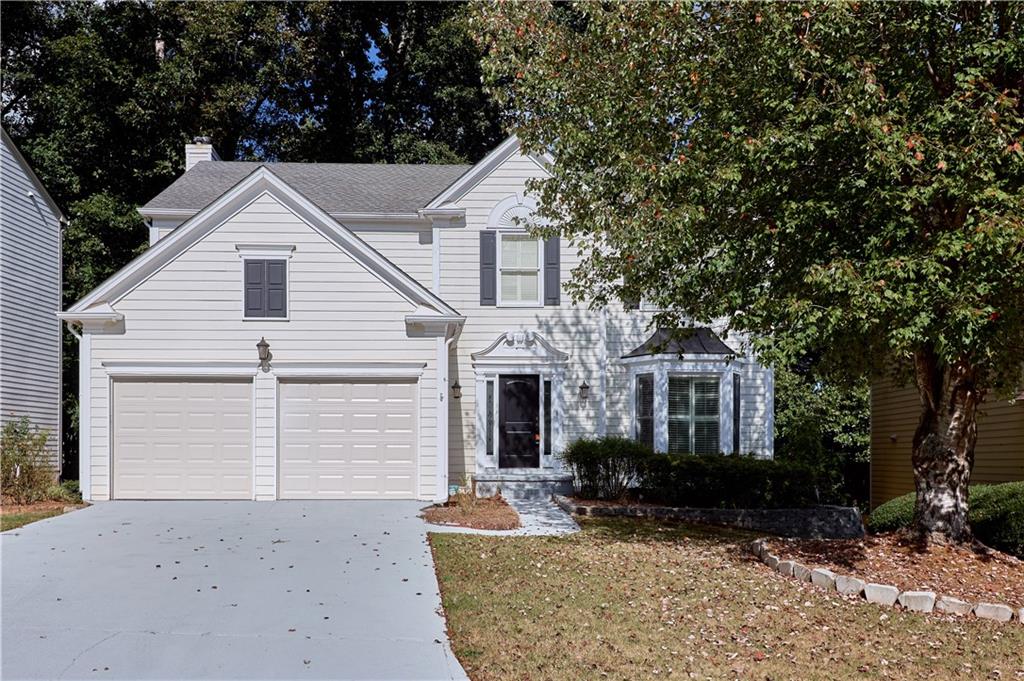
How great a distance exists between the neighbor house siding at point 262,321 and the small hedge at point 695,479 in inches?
123

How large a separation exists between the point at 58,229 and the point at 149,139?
6241 millimetres

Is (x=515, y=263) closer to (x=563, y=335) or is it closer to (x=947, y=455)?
(x=563, y=335)

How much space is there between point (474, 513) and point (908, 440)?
31.5 ft

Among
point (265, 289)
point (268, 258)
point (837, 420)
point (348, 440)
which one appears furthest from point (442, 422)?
point (837, 420)

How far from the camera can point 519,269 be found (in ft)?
56.9

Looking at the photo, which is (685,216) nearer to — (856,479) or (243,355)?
(243,355)

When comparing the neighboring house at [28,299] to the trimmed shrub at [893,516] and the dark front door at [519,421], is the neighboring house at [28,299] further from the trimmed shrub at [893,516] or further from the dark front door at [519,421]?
the trimmed shrub at [893,516]

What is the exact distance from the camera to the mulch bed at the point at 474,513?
12.6 meters

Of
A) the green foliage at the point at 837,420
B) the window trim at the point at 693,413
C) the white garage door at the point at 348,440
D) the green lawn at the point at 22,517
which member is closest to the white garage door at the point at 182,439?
the white garage door at the point at 348,440

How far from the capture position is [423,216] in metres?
17.5

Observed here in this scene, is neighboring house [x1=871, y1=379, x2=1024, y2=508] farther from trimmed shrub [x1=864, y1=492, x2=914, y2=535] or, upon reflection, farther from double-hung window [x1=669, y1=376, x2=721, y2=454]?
double-hung window [x1=669, y1=376, x2=721, y2=454]

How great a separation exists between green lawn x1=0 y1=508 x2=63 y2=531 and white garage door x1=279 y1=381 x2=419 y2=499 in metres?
3.47

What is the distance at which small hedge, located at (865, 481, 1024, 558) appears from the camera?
1034cm

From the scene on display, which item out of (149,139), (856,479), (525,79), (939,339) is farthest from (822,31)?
(149,139)
